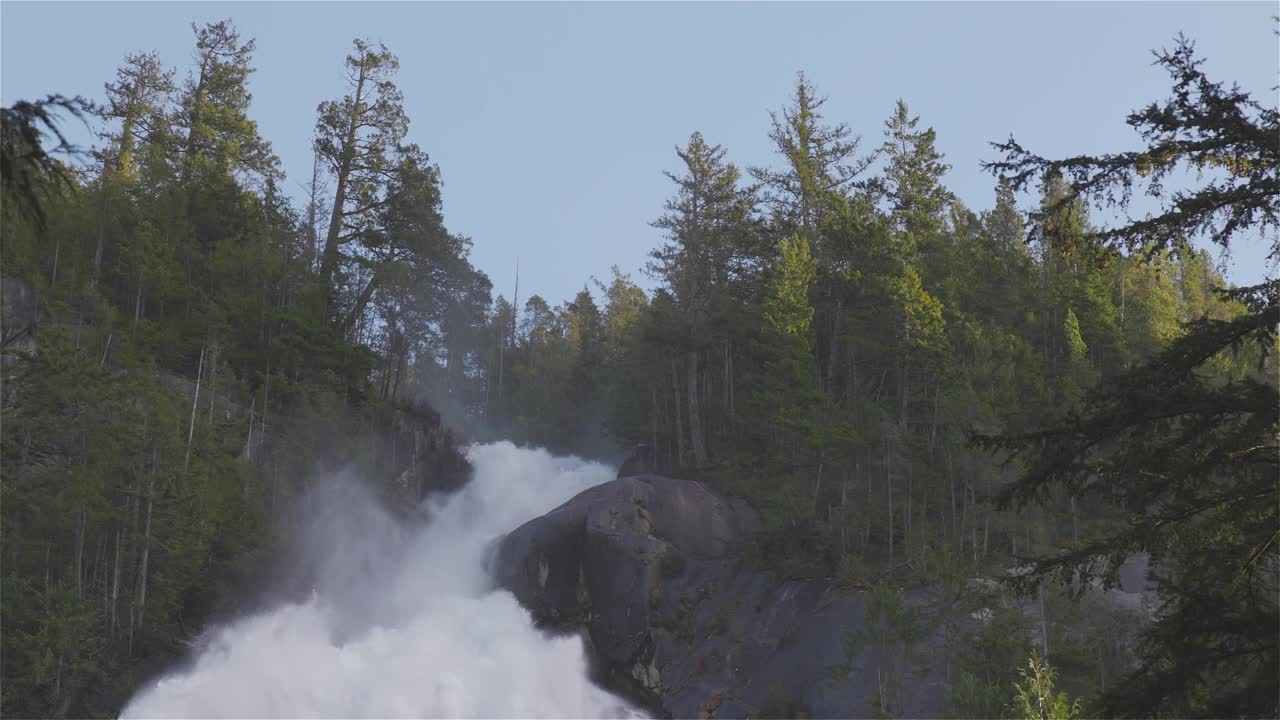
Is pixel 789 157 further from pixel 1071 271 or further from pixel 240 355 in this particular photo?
pixel 240 355

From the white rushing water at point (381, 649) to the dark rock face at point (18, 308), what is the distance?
12128 mm

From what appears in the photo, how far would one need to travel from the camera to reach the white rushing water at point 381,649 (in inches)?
1305

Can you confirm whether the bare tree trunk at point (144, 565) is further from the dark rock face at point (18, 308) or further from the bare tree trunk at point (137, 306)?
the bare tree trunk at point (137, 306)

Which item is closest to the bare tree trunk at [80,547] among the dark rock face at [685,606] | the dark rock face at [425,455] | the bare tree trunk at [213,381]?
the bare tree trunk at [213,381]

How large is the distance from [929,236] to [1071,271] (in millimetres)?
8923

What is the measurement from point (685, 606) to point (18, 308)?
1013 inches

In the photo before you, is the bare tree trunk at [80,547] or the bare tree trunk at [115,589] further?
the bare tree trunk at [115,589]

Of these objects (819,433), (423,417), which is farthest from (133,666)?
(819,433)

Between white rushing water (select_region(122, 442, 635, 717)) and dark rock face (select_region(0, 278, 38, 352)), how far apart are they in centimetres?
1213

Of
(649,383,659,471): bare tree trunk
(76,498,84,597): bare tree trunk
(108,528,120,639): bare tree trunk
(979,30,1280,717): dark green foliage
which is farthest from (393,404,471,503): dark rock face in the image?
(979,30,1280,717): dark green foliage

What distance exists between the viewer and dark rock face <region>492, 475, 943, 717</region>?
32.6 meters

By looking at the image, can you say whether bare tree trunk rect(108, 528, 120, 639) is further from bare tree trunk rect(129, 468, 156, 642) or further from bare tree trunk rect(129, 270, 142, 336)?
bare tree trunk rect(129, 270, 142, 336)

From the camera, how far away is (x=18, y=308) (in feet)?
116

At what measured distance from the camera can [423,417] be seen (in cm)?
5225
